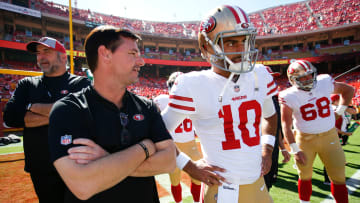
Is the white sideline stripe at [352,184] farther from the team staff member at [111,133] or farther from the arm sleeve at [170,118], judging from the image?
the team staff member at [111,133]

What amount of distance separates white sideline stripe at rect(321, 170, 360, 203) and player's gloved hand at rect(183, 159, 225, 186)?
311cm

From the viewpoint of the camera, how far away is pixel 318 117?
317 centimetres

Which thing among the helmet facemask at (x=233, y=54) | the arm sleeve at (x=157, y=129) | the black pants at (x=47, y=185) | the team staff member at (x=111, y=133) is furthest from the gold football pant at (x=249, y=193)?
the black pants at (x=47, y=185)

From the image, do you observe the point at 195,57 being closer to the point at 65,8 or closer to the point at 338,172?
the point at 65,8

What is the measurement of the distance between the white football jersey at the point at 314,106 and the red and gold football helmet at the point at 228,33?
6.53 feet

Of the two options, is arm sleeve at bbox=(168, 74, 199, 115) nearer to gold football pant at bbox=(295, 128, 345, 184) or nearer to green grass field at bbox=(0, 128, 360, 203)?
gold football pant at bbox=(295, 128, 345, 184)

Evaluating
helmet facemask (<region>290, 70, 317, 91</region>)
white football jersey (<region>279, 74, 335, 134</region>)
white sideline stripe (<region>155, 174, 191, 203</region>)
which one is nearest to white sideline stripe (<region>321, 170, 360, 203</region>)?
white football jersey (<region>279, 74, 335, 134</region>)

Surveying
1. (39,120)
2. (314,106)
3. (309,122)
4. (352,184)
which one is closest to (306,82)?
(314,106)

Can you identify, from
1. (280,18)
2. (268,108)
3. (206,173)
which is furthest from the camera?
(280,18)

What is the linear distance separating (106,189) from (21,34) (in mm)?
28301

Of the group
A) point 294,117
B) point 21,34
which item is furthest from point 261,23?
point 294,117

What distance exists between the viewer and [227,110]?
1582mm

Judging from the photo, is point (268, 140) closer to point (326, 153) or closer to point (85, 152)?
point (85, 152)

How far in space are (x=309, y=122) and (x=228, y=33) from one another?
8.02 ft
